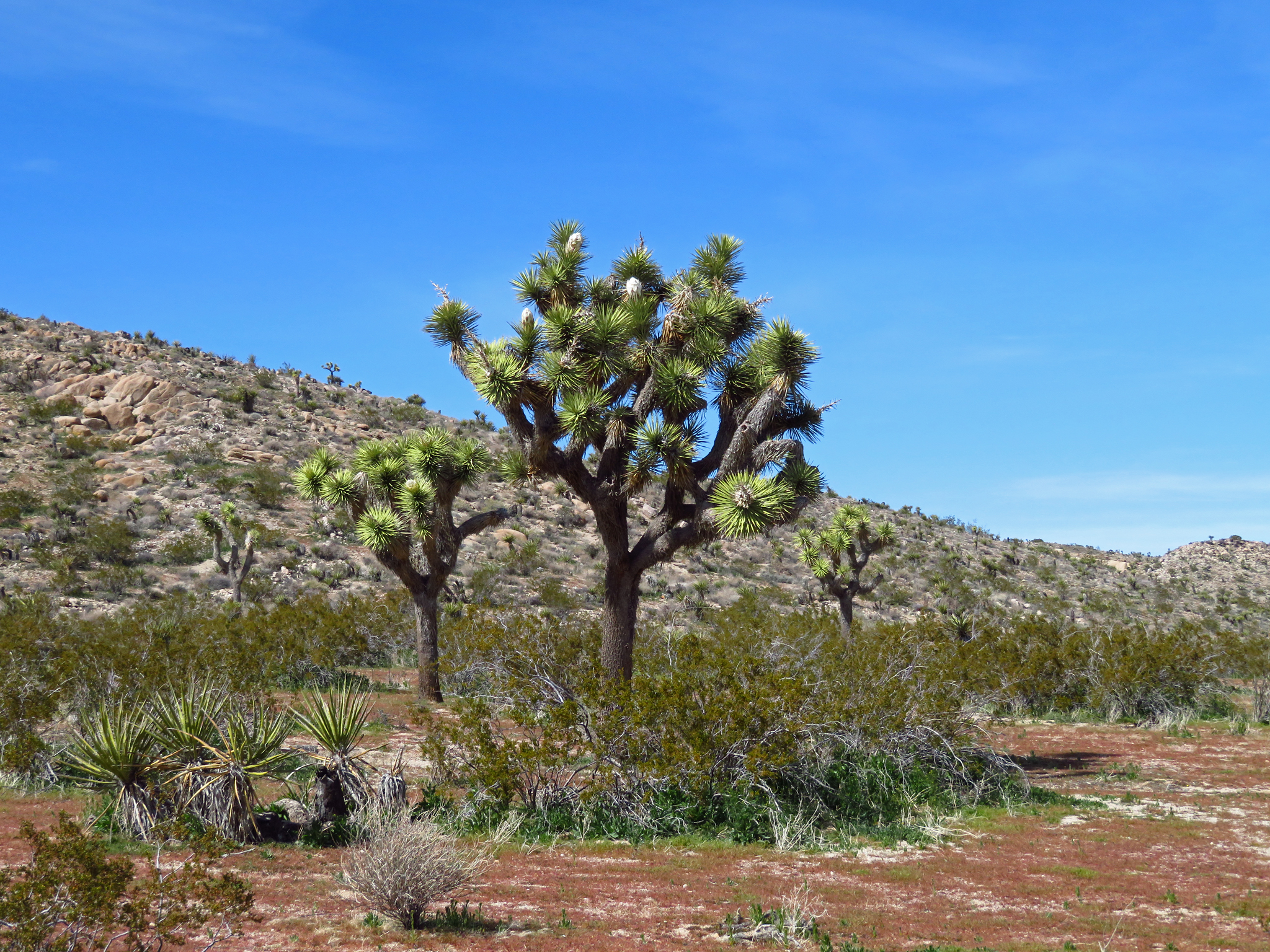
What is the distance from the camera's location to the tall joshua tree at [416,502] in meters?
20.6

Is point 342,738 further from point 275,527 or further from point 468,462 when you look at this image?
point 275,527

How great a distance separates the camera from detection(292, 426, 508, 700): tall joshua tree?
20.6m

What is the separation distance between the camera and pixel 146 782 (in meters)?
10.5

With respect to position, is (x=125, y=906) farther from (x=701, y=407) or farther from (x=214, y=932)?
(x=701, y=407)

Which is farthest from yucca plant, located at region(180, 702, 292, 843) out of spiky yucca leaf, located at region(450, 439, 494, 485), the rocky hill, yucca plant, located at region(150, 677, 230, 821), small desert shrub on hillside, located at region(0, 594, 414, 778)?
the rocky hill

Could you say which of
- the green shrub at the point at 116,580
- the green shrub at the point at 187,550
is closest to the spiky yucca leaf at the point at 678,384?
the green shrub at the point at 116,580

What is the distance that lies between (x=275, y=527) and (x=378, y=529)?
75.5 ft

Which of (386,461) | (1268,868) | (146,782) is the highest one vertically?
(386,461)

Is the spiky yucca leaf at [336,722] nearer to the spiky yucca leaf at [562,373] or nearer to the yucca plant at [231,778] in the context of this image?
the yucca plant at [231,778]

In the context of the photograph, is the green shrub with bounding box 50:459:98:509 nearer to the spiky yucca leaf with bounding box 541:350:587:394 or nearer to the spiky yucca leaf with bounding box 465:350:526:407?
the spiky yucca leaf with bounding box 465:350:526:407

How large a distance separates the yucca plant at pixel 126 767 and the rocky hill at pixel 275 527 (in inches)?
898

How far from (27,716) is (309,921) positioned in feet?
29.3

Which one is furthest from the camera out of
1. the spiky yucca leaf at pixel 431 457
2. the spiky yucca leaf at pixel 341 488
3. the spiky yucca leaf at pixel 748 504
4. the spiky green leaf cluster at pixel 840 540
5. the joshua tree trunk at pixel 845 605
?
the joshua tree trunk at pixel 845 605

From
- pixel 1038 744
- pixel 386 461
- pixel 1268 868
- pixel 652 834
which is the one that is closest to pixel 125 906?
pixel 652 834
